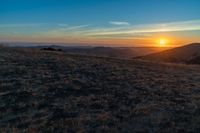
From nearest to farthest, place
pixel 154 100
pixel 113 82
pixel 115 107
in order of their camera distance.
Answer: pixel 115 107 < pixel 154 100 < pixel 113 82

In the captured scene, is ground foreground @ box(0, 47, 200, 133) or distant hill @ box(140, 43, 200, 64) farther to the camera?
distant hill @ box(140, 43, 200, 64)

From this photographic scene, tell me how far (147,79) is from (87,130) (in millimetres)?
8140

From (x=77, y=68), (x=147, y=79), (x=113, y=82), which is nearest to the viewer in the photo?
(x=113, y=82)

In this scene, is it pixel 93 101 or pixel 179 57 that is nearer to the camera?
pixel 93 101

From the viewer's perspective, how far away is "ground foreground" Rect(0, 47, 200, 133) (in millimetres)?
8384

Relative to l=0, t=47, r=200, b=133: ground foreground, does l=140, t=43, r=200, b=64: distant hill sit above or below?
below

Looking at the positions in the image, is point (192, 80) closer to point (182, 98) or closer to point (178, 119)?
point (182, 98)

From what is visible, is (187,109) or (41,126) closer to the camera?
(41,126)

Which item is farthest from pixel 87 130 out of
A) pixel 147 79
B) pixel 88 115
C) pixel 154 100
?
pixel 147 79

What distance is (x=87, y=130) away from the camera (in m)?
7.98

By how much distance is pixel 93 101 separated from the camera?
1066 centimetres

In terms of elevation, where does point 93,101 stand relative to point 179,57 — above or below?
above

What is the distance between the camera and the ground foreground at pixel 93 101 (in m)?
8.38

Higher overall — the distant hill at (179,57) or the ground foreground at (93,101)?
the ground foreground at (93,101)
